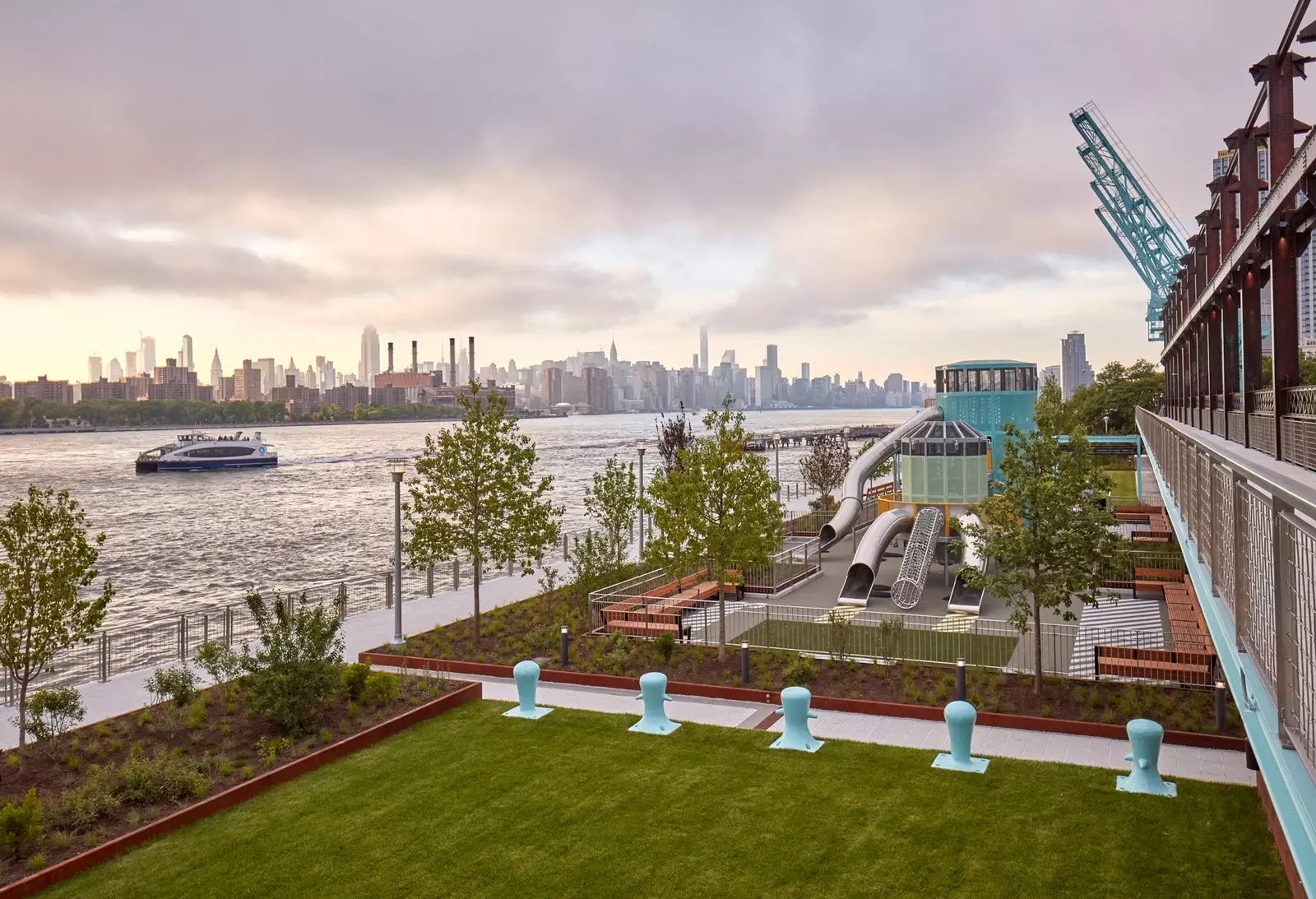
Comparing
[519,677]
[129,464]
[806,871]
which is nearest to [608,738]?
[519,677]

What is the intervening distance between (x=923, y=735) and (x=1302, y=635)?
1075cm

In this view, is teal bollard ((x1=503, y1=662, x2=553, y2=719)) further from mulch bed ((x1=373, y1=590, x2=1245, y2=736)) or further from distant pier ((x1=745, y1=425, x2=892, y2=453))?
distant pier ((x1=745, y1=425, x2=892, y2=453))

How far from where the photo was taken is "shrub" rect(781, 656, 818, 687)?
683 inches

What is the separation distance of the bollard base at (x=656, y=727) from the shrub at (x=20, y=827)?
811cm

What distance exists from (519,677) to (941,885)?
859cm

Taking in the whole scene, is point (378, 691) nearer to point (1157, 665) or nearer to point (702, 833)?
point (702, 833)

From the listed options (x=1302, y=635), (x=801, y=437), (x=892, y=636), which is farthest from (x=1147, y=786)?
(x=801, y=437)

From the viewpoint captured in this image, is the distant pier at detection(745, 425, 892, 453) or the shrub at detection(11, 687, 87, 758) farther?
the distant pier at detection(745, 425, 892, 453)

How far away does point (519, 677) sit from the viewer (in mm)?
16391

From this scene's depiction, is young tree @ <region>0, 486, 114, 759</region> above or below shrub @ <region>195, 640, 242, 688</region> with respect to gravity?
above

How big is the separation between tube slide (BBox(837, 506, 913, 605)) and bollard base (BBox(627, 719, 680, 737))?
470 inches

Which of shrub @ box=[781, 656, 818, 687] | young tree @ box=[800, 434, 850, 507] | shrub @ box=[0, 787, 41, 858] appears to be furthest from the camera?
young tree @ box=[800, 434, 850, 507]

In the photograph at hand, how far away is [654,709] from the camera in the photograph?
15.5m

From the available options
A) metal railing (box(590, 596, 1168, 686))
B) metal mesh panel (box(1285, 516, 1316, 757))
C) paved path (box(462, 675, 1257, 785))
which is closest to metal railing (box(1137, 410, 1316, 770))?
metal mesh panel (box(1285, 516, 1316, 757))
